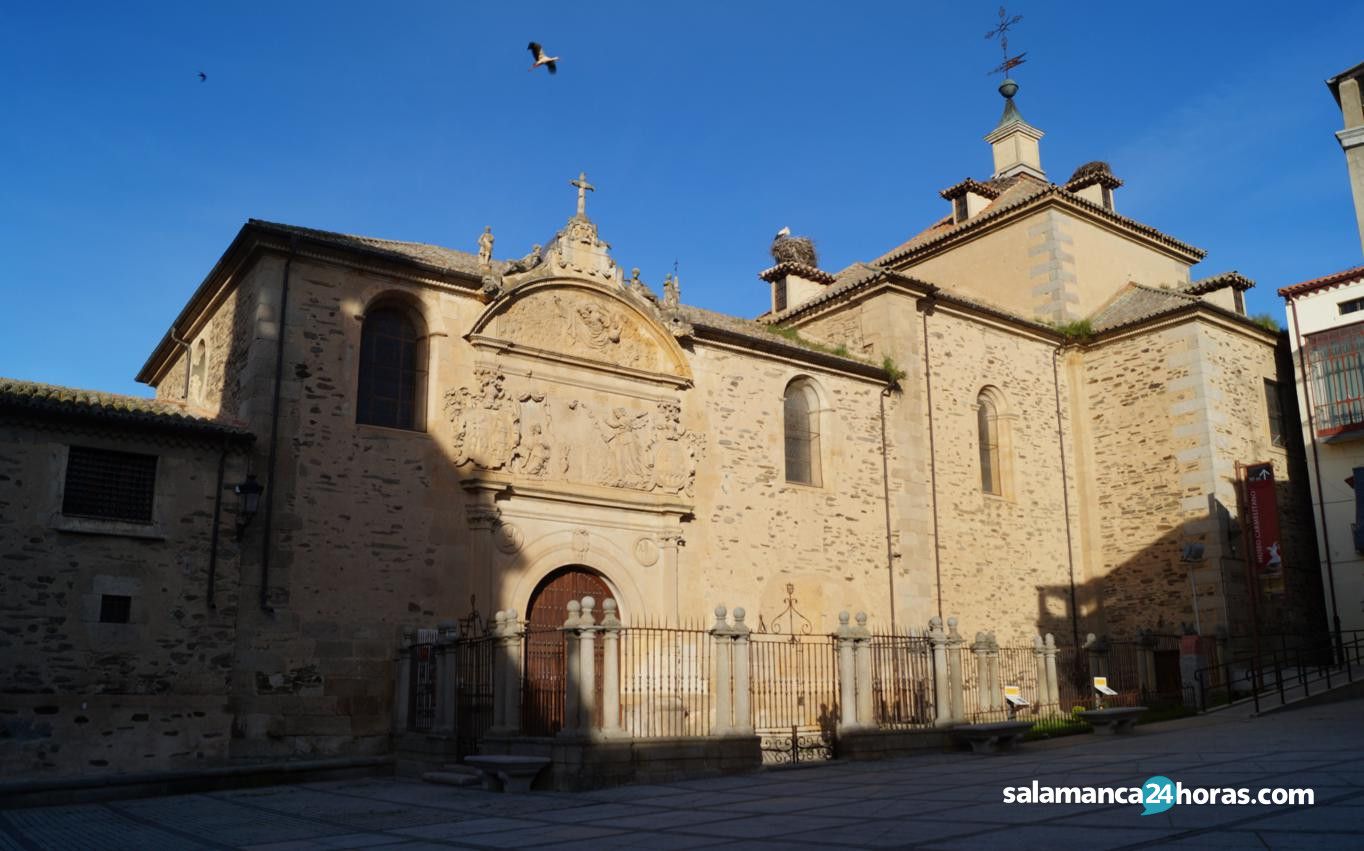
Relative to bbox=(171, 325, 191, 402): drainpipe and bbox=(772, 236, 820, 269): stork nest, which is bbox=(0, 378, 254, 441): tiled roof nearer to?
bbox=(171, 325, 191, 402): drainpipe

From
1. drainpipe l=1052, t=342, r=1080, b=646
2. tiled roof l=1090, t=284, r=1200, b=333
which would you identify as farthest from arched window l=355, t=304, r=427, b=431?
tiled roof l=1090, t=284, r=1200, b=333

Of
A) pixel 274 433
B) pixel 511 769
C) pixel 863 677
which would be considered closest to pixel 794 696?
pixel 863 677

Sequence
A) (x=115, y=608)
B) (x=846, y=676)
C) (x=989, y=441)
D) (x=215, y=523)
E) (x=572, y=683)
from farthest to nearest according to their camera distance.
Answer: (x=989, y=441) → (x=846, y=676) → (x=215, y=523) → (x=115, y=608) → (x=572, y=683)

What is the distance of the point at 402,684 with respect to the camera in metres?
16.2

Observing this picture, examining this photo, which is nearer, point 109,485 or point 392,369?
point 109,485

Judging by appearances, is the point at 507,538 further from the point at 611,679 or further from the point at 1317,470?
A: the point at 1317,470

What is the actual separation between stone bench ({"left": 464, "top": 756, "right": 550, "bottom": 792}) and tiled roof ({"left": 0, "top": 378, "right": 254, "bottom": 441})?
6027 millimetres

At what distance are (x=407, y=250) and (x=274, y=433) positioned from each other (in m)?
4.48

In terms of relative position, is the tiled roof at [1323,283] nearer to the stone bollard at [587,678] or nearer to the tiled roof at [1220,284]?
the tiled roof at [1220,284]

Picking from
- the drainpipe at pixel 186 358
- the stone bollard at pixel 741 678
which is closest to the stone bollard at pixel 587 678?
the stone bollard at pixel 741 678

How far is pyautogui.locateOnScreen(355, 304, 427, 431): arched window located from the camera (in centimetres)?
1762

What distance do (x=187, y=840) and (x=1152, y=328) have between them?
22.4m

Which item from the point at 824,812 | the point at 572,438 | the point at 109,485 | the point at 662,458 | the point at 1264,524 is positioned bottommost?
the point at 824,812

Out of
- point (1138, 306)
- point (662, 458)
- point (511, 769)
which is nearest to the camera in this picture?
point (511, 769)
